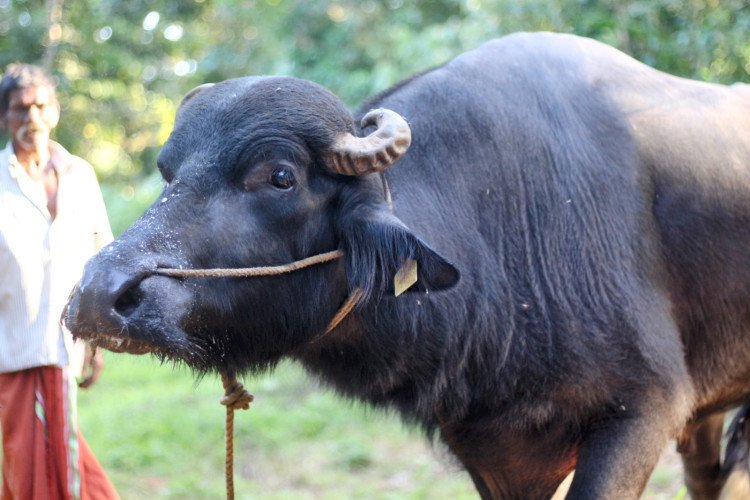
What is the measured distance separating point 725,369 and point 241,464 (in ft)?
13.5

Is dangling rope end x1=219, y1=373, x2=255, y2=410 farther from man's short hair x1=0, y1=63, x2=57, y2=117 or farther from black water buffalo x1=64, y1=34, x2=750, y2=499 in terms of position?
man's short hair x1=0, y1=63, x2=57, y2=117

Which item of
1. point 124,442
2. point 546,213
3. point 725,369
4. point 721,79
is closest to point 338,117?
point 546,213

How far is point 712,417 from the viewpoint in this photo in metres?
4.65

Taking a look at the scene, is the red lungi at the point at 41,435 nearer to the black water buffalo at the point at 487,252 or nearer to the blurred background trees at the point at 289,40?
the black water buffalo at the point at 487,252

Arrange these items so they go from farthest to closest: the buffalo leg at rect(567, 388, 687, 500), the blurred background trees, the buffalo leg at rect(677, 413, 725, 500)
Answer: the blurred background trees → the buffalo leg at rect(677, 413, 725, 500) → the buffalo leg at rect(567, 388, 687, 500)

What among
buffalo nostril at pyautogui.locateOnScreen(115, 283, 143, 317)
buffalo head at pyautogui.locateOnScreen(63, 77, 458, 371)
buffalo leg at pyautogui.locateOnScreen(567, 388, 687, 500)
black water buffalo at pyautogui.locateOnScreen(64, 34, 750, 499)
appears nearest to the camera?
buffalo nostril at pyautogui.locateOnScreen(115, 283, 143, 317)

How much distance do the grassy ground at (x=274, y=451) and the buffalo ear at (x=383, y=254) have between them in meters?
2.79

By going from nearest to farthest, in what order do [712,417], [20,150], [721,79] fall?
[20,150] < [712,417] < [721,79]

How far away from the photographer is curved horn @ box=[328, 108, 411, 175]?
3096 millimetres

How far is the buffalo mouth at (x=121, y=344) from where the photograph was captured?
2.75 meters

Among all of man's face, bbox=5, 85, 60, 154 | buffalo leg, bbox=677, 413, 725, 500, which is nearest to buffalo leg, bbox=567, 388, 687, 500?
buffalo leg, bbox=677, 413, 725, 500

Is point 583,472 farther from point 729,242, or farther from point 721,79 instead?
point 721,79

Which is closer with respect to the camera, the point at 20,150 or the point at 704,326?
the point at 704,326

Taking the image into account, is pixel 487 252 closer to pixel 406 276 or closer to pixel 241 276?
pixel 406 276
